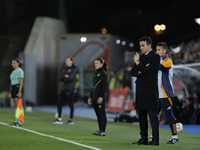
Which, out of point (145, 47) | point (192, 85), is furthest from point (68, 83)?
point (192, 85)

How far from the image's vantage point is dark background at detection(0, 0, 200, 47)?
30.6m

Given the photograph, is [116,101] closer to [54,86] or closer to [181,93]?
[181,93]

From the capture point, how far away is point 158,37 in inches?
1341

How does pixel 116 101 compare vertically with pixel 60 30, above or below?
below

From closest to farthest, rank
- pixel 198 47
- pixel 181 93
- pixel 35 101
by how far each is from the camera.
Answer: pixel 181 93 < pixel 198 47 < pixel 35 101

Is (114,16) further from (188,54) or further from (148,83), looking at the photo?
(148,83)

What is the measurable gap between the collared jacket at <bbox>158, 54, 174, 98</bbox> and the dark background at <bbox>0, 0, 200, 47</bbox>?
19.4 m

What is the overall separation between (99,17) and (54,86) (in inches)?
437

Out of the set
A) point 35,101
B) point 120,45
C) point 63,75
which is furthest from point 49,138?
point 120,45

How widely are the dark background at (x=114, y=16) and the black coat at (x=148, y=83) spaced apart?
2024 centimetres

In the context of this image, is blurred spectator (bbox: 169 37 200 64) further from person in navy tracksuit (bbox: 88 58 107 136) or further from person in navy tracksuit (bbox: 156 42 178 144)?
person in navy tracksuit (bbox: 156 42 178 144)

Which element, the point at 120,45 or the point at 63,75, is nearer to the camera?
the point at 63,75

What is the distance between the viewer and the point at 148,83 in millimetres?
8766

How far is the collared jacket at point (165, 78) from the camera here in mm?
9492
